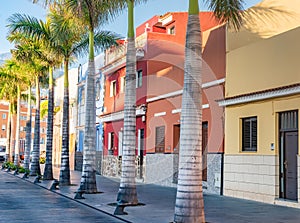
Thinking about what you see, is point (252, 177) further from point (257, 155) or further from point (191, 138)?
point (191, 138)

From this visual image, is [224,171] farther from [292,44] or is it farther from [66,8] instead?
[66,8]

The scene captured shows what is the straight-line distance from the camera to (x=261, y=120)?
657 inches

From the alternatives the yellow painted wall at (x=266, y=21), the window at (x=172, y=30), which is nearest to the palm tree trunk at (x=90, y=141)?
the yellow painted wall at (x=266, y=21)

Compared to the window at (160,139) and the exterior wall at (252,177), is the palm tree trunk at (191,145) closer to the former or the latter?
the exterior wall at (252,177)

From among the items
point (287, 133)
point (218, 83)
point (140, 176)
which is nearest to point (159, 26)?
point (140, 176)

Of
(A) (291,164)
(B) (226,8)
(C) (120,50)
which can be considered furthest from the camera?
(C) (120,50)

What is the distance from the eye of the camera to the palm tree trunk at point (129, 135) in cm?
1488

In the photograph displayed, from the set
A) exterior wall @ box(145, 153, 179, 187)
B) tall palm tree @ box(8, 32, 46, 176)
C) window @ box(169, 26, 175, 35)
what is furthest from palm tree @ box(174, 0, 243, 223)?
window @ box(169, 26, 175, 35)

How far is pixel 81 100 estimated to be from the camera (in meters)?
40.2

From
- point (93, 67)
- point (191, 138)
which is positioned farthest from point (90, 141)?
point (191, 138)

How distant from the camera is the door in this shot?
15.2 m

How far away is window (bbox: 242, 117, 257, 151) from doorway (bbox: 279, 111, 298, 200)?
4.65 feet

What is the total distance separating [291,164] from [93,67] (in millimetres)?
9145

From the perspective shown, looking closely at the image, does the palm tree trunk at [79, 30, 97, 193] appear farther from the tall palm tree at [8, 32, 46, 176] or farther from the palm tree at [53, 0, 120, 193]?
the tall palm tree at [8, 32, 46, 176]
